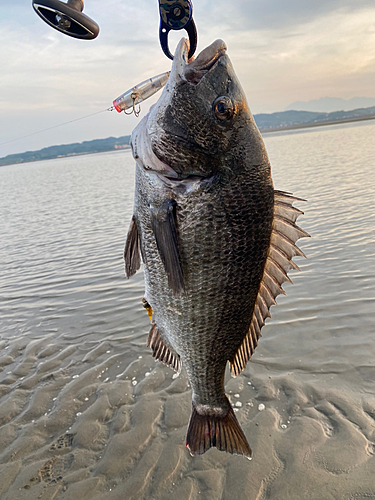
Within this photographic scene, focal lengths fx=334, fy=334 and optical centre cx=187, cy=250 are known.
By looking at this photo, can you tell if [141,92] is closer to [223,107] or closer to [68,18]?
[68,18]

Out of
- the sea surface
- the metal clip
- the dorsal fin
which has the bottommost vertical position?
the sea surface

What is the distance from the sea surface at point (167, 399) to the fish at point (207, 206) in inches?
64.8

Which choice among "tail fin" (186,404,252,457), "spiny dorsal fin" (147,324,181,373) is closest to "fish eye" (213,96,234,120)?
"spiny dorsal fin" (147,324,181,373)

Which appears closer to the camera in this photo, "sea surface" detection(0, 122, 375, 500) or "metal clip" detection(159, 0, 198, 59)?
"metal clip" detection(159, 0, 198, 59)

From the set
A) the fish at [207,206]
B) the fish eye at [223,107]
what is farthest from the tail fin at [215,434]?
the fish eye at [223,107]

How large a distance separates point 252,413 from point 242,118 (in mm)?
3060

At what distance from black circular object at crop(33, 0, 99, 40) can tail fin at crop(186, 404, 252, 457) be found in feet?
9.35

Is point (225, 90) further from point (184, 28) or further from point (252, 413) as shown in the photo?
point (252, 413)

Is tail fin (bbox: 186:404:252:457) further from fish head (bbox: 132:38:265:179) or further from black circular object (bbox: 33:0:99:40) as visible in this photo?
black circular object (bbox: 33:0:99:40)

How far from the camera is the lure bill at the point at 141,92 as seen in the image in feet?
8.18

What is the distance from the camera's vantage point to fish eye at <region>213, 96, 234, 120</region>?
194 centimetres

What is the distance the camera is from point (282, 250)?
2.26 meters

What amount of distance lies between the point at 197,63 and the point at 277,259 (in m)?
1.31

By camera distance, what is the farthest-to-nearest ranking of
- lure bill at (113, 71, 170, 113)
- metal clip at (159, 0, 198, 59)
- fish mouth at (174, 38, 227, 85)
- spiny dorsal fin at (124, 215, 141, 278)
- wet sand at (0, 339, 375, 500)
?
wet sand at (0, 339, 375, 500) < lure bill at (113, 71, 170, 113) < spiny dorsal fin at (124, 215, 141, 278) < fish mouth at (174, 38, 227, 85) < metal clip at (159, 0, 198, 59)
